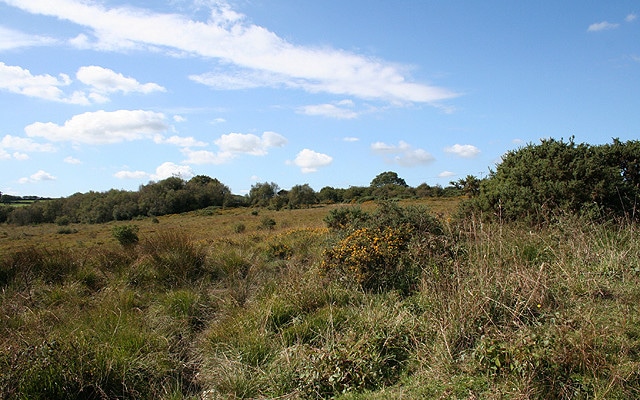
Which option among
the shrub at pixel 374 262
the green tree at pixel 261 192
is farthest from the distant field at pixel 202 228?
the green tree at pixel 261 192

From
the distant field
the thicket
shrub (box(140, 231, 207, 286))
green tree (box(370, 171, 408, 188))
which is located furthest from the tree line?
shrub (box(140, 231, 207, 286))

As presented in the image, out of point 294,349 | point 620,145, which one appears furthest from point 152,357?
point 620,145

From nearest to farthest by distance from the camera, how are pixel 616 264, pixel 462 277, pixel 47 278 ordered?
pixel 462 277, pixel 616 264, pixel 47 278

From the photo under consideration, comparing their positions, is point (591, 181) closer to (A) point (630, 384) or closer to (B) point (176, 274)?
(A) point (630, 384)

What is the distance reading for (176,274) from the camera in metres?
7.64

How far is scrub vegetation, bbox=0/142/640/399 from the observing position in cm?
341

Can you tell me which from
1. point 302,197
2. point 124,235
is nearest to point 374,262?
point 124,235

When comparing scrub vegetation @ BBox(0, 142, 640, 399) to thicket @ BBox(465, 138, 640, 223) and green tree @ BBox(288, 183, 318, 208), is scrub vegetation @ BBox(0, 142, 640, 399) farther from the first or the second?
green tree @ BBox(288, 183, 318, 208)

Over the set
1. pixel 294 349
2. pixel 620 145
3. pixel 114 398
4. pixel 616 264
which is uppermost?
pixel 620 145

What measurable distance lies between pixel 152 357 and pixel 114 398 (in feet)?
1.82

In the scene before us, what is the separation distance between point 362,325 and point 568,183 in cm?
621

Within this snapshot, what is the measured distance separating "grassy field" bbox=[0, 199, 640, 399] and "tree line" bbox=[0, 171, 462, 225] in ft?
155

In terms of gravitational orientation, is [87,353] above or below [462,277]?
below

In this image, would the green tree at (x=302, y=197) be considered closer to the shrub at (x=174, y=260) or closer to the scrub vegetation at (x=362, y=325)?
the shrub at (x=174, y=260)
